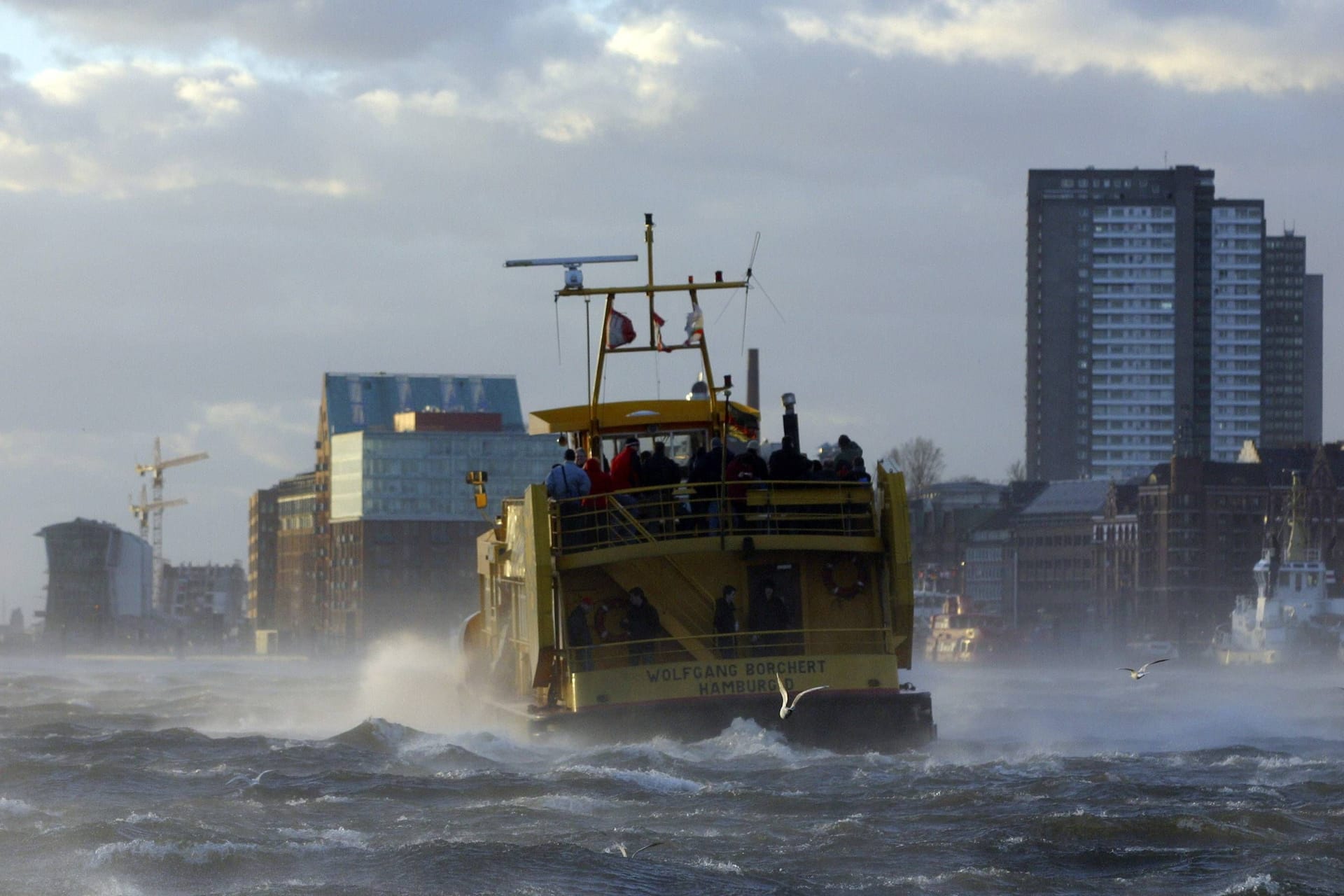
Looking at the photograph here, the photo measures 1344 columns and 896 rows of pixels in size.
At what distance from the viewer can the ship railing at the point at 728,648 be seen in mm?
27484

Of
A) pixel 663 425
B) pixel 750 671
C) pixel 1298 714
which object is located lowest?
pixel 1298 714

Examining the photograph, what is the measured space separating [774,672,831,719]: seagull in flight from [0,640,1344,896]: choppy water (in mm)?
580

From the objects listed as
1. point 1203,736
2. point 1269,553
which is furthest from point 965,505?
point 1203,736

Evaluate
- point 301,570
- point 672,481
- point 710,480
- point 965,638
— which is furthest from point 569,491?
point 301,570

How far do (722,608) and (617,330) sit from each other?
606 cm

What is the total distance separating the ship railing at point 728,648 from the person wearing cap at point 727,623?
0.04 feet

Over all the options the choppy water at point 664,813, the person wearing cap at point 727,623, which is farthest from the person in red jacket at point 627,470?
the choppy water at point 664,813

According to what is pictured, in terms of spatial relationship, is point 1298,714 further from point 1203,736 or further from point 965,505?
point 965,505

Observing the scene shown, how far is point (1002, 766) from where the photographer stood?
2650 centimetres

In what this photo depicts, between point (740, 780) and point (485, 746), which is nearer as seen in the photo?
point (740, 780)

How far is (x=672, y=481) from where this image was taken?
28422mm

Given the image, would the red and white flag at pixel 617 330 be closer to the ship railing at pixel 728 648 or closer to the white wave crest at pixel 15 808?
the ship railing at pixel 728 648

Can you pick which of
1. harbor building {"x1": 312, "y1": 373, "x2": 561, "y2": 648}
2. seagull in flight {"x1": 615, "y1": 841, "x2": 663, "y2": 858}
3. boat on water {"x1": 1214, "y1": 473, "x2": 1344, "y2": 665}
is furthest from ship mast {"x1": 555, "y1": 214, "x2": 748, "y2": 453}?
A: harbor building {"x1": 312, "y1": 373, "x2": 561, "y2": 648}

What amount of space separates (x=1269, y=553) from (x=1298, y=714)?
279ft
